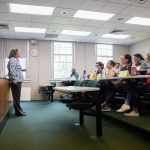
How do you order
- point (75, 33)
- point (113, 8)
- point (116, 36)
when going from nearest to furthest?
point (113, 8) → point (75, 33) → point (116, 36)

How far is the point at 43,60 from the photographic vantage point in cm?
881

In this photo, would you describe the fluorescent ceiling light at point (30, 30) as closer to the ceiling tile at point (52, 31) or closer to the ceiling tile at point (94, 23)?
the ceiling tile at point (52, 31)

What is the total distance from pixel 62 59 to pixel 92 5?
4524mm

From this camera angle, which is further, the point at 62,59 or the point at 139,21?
the point at 62,59

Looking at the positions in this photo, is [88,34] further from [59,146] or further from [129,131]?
[59,146]

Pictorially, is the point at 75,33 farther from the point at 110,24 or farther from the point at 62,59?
the point at 62,59

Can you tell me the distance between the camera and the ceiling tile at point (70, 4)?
465 cm

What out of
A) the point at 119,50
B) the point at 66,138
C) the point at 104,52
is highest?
the point at 119,50

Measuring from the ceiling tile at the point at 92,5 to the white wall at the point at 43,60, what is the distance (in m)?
4.12

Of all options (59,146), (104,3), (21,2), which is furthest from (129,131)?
(21,2)

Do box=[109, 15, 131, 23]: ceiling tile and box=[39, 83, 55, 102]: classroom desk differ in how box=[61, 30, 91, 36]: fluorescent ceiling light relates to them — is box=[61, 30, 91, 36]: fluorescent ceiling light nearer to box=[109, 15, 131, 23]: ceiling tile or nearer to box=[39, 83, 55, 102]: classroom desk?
box=[109, 15, 131, 23]: ceiling tile

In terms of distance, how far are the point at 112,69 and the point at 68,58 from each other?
458 centimetres

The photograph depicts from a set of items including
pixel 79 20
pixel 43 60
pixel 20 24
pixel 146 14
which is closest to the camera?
pixel 146 14

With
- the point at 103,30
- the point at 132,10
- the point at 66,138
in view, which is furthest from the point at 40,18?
the point at 66,138
